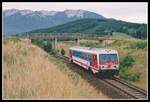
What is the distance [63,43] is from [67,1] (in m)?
36.6

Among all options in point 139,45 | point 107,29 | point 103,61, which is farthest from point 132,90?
point 107,29

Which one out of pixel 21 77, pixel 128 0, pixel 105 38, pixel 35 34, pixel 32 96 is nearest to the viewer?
pixel 128 0

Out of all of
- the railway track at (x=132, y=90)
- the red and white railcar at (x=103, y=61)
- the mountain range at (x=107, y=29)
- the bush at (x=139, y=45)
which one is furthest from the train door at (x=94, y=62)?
the mountain range at (x=107, y=29)

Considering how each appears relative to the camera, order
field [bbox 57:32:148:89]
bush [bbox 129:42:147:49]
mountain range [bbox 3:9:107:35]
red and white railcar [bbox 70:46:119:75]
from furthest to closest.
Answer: bush [bbox 129:42:147:49], field [bbox 57:32:148:89], red and white railcar [bbox 70:46:119:75], mountain range [bbox 3:9:107:35]

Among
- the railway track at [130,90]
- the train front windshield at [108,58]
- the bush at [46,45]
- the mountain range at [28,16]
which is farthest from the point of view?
the bush at [46,45]

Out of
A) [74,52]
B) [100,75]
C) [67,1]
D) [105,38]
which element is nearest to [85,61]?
[100,75]

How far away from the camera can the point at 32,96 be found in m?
16.4

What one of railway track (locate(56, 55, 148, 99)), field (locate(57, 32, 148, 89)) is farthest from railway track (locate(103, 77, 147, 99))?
field (locate(57, 32, 148, 89))

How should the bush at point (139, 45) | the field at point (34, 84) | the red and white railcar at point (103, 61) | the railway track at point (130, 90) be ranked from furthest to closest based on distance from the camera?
the bush at point (139, 45)
the red and white railcar at point (103, 61)
the railway track at point (130, 90)
the field at point (34, 84)

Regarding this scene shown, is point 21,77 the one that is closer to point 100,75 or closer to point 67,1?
point 67,1

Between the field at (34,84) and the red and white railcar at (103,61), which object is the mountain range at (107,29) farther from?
the field at (34,84)

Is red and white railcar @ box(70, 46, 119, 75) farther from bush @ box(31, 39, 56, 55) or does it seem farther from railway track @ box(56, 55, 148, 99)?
bush @ box(31, 39, 56, 55)

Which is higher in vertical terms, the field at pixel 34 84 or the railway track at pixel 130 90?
the field at pixel 34 84

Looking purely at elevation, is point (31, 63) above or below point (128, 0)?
below
